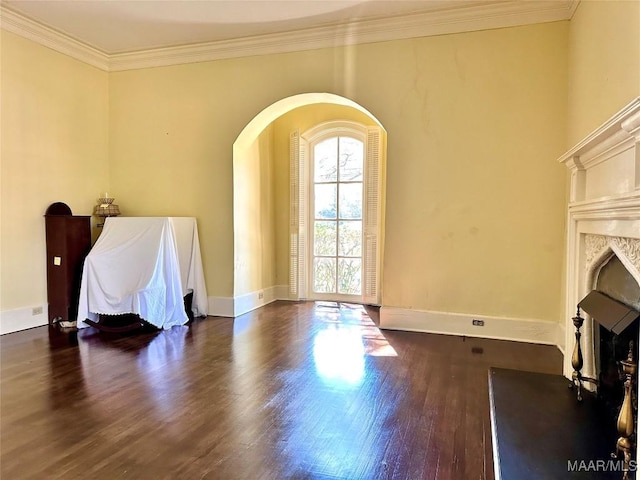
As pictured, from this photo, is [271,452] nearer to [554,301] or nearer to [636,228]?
[636,228]

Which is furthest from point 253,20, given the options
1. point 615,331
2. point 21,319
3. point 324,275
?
point 615,331

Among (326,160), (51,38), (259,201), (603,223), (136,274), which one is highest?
(51,38)

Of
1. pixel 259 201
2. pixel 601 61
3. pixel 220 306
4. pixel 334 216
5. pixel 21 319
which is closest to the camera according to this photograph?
pixel 601 61

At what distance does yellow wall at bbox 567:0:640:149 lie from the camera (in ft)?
7.62

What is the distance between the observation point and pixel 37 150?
14.8ft

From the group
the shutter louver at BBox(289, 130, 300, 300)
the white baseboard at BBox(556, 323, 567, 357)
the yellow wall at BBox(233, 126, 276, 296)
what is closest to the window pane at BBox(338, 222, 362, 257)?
the shutter louver at BBox(289, 130, 300, 300)

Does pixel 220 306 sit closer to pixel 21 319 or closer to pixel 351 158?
pixel 21 319

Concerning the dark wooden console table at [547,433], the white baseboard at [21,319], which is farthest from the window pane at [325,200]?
the dark wooden console table at [547,433]

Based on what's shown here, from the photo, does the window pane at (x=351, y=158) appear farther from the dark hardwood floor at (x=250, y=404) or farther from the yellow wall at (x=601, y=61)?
the yellow wall at (x=601, y=61)

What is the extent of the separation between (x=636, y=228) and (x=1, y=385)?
3.93 meters

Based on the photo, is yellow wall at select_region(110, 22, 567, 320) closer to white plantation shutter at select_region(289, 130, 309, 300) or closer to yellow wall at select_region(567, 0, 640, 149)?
yellow wall at select_region(567, 0, 640, 149)

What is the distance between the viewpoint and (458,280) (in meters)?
4.26

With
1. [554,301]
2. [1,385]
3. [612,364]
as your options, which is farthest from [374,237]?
[1,385]

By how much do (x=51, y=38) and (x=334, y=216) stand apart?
404 cm
